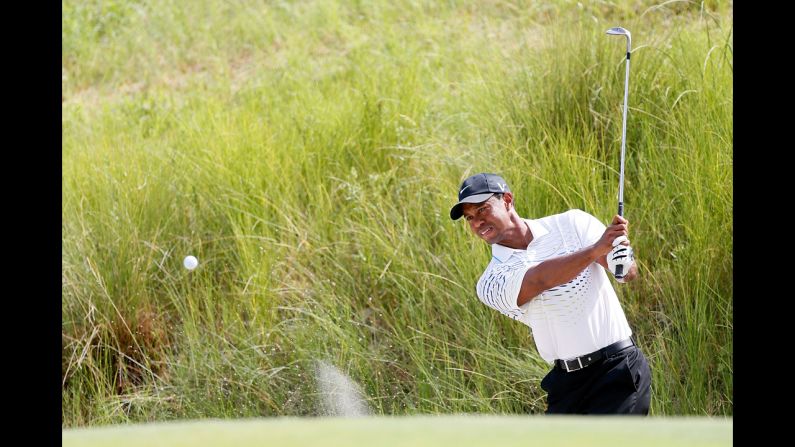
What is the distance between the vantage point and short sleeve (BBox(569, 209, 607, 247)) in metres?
4.55

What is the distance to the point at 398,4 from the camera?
11148 millimetres

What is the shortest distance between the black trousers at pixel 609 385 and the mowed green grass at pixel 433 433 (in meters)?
2.07

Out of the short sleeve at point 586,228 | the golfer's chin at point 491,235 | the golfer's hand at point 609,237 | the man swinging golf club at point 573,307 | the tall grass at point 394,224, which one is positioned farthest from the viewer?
the tall grass at point 394,224

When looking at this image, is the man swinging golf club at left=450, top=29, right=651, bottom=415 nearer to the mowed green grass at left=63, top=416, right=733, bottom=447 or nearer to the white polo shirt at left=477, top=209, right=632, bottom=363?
the white polo shirt at left=477, top=209, right=632, bottom=363

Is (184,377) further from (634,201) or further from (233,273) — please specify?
(634,201)

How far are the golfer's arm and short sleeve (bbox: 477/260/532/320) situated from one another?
0.03m

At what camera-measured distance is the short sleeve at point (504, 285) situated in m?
4.41

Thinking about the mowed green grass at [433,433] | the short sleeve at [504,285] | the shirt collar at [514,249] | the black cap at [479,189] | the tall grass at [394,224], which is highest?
the mowed green grass at [433,433]

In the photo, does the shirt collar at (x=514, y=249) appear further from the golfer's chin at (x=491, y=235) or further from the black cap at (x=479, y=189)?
the black cap at (x=479, y=189)

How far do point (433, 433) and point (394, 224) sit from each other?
5.29 metres

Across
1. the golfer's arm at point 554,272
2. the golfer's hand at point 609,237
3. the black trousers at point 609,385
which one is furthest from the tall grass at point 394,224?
the golfer's hand at point 609,237

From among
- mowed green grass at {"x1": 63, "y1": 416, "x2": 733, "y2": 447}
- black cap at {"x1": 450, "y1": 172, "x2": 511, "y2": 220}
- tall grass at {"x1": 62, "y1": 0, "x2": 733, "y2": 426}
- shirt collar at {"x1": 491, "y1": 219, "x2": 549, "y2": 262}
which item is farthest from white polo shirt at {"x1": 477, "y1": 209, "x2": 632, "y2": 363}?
mowed green grass at {"x1": 63, "y1": 416, "x2": 733, "y2": 447}

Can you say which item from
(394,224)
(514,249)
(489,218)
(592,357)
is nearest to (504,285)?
(514,249)

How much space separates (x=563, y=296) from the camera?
4.44 metres
